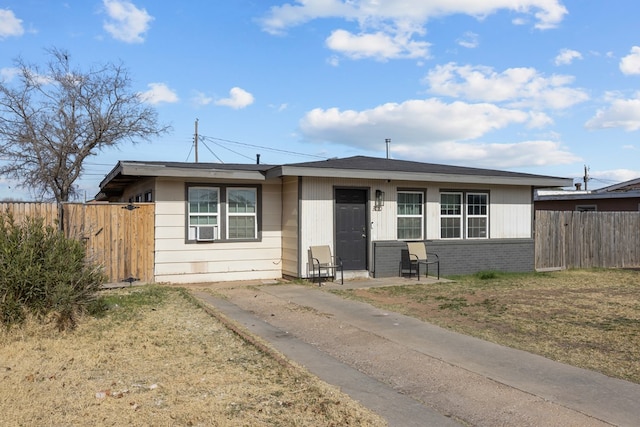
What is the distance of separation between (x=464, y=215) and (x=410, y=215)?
1.82 m

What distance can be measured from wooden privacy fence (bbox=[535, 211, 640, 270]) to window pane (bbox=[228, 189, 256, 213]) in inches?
355

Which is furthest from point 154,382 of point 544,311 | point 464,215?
point 464,215

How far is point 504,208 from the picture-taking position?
15.7 metres

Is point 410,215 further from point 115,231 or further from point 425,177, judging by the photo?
point 115,231

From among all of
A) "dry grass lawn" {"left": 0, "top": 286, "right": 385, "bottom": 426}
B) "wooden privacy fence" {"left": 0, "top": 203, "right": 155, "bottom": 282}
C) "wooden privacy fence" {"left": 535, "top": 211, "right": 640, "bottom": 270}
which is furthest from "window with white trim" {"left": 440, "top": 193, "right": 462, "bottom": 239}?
"dry grass lawn" {"left": 0, "top": 286, "right": 385, "bottom": 426}

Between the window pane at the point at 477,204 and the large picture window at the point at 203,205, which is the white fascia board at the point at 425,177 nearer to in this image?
the window pane at the point at 477,204

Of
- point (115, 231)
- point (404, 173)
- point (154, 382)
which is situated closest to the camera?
point (154, 382)

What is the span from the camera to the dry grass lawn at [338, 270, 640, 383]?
21.4 ft

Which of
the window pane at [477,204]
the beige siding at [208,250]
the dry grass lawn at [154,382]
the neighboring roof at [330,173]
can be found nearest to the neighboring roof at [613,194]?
the neighboring roof at [330,173]

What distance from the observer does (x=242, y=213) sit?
1325cm

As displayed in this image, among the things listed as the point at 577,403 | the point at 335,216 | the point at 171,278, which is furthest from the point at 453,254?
the point at 577,403

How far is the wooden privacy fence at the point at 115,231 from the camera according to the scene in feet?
37.1

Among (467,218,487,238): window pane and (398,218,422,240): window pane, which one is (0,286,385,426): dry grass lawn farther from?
(467,218,487,238): window pane

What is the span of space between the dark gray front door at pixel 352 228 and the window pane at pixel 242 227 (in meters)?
2.13
